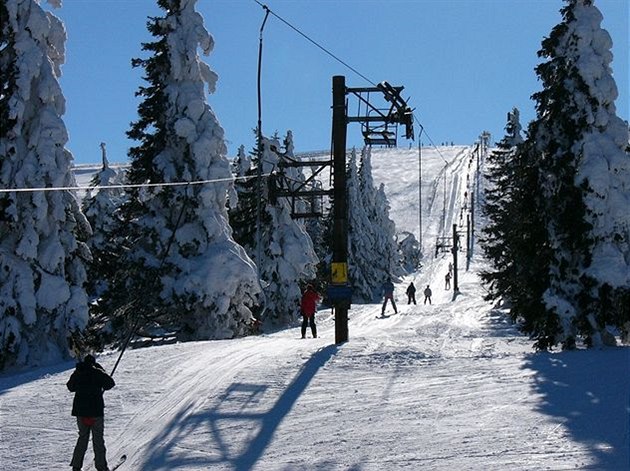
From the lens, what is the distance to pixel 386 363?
16.1 meters

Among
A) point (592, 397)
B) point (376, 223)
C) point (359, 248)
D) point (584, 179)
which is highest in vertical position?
point (376, 223)

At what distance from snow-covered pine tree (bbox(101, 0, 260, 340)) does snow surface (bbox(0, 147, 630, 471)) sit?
5.95 meters

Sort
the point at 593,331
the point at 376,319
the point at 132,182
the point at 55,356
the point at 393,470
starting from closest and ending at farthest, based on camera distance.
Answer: the point at 393,470, the point at 593,331, the point at 55,356, the point at 132,182, the point at 376,319

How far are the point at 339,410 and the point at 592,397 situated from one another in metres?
4.12

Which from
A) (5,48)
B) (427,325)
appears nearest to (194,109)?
(5,48)

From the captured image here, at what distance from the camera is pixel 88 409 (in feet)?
34.1

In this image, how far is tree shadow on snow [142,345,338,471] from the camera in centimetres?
1056

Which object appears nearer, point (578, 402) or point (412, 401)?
point (578, 402)

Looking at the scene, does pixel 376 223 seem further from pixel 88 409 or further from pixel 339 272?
pixel 88 409

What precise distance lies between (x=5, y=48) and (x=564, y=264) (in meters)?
17.1

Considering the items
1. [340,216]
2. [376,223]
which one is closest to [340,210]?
[340,216]

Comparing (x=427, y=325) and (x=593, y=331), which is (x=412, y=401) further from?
(x=427, y=325)

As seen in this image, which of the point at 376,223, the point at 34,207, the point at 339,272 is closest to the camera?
the point at 339,272

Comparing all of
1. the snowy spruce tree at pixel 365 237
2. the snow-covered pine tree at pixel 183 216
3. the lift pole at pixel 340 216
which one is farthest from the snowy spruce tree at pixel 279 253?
the snowy spruce tree at pixel 365 237
